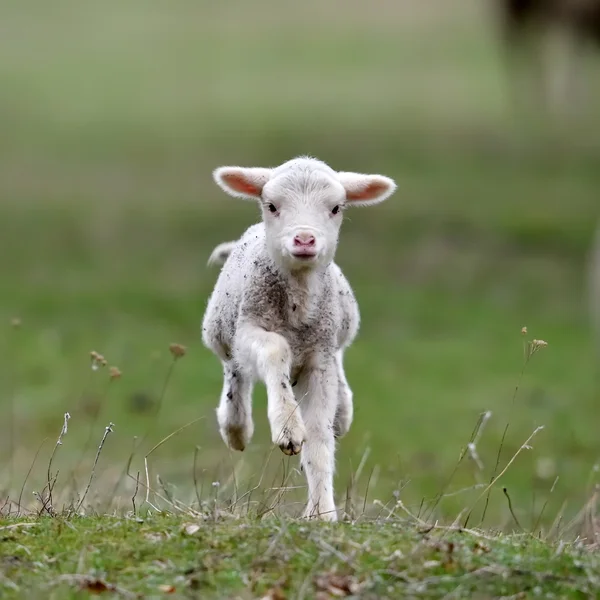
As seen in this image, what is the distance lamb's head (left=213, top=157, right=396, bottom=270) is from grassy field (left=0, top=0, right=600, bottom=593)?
1249mm

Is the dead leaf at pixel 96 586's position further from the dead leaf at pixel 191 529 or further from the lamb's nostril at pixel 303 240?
the lamb's nostril at pixel 303 240

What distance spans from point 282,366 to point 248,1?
146ft

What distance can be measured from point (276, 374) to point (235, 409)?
3.48 feet

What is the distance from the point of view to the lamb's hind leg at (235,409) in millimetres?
7156

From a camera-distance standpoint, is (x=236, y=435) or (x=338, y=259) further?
(x=338, y=259)

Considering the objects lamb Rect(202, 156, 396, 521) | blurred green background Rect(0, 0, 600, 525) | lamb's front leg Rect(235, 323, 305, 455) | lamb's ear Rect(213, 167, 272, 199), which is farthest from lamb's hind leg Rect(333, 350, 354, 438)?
lamb's ear Rect(213, 167, 272, 199)

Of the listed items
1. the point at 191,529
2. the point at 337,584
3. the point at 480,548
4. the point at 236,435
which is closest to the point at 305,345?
the point at 236,435

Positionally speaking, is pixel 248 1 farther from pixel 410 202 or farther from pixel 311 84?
pixel 410 202

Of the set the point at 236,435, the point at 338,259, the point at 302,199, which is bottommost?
the point at 338,259

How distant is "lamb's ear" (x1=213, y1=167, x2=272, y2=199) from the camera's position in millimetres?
6574

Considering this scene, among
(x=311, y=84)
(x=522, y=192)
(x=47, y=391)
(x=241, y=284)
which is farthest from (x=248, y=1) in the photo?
(x=241, y=284)

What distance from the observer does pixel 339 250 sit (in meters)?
22.3

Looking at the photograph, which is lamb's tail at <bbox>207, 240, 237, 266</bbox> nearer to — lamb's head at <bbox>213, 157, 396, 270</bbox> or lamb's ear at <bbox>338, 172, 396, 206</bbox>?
lamb's head at <bbox>213, 157, 396, 270</bbox>

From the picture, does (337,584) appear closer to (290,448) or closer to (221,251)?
(290,448)
